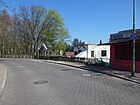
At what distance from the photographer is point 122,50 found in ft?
80.7

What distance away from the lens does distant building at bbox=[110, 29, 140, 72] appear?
22839 millimetres

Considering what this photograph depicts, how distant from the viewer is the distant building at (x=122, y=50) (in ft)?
74.9

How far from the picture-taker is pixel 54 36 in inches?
2889

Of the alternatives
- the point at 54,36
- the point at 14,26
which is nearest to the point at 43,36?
the point at 54,36

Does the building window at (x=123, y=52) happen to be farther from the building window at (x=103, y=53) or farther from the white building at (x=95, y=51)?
the building window at (x=103, y=53)

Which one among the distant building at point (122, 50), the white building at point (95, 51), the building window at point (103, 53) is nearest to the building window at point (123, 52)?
the distant building at point (122, 50)

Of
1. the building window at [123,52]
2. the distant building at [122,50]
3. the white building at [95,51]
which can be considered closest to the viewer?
the distant building at [122,50]

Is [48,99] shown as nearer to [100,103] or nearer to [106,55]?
[100,103]

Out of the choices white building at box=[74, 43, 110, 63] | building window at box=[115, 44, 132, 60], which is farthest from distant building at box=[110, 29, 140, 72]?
white building at box=[74, 43, 110, 63]

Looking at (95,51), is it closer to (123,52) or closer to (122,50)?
(122,50)

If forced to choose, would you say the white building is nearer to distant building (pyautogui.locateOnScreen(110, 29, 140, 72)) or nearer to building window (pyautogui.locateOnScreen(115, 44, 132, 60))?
distant building (pyautogui.locateOnScreen(110, 29, 140, 72))

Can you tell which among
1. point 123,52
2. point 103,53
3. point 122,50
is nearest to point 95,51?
point 103,53

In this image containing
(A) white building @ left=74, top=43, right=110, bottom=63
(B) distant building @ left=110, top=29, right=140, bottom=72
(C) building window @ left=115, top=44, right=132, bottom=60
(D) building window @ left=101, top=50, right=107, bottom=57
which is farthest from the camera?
(D) building window @ left=101, top=50, right=107, bottom=57

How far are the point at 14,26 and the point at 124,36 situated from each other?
4849cm
